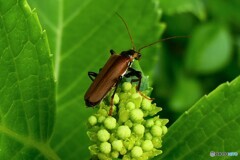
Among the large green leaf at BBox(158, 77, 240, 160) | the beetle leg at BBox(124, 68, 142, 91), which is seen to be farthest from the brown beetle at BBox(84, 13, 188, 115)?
the large green leaf at BBox(158, 77, 240, 160)

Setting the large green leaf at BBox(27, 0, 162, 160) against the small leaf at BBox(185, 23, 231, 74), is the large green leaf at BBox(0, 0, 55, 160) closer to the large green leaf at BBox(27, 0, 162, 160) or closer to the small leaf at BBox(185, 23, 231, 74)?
the large green leaf at BBox(27, 0, 162, 160)

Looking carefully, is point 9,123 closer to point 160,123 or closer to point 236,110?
point 160,123

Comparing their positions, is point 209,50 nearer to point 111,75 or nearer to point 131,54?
point 131,54

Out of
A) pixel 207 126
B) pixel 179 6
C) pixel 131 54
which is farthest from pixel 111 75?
pixel 179 6

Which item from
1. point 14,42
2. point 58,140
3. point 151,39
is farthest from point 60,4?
point 14,42

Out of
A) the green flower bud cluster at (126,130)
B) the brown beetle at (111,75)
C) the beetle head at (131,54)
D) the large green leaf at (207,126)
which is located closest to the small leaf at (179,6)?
the brown beetle at (111,75)
